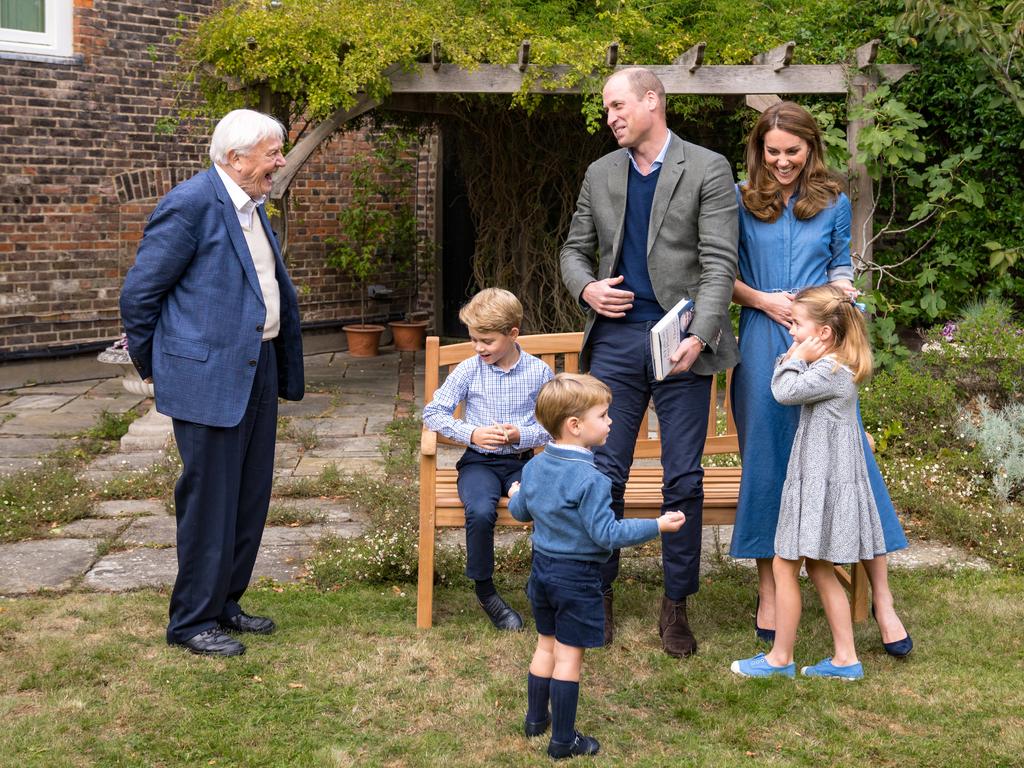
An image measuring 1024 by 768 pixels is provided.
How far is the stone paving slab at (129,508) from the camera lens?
19.5ft

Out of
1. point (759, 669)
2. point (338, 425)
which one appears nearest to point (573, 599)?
point (759, 669)

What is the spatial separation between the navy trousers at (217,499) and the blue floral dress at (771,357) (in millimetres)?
1664

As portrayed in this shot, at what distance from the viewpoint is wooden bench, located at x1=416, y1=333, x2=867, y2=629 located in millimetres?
4359

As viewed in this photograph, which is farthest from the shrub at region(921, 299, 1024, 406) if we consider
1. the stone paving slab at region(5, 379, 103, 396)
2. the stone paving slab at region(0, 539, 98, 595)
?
the stone paving slab at region(5, 379, 103, 396)

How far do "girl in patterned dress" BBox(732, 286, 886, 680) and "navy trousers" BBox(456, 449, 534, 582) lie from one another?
971 millimetres

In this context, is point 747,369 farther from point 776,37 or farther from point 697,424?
point 776,37

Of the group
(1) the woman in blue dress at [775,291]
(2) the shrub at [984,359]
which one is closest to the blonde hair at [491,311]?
(1) the woman in blue dress at [775,291]

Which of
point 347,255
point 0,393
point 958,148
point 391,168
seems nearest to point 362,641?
point 958,148

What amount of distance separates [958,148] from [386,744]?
21.5 feet

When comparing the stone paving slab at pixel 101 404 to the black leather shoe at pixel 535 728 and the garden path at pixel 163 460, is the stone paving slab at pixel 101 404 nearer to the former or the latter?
the garden path at pixel 163 460

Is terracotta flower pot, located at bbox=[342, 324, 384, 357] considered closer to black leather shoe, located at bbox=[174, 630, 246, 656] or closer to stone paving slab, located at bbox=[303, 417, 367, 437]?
stone paving slab, located at bbox=[303, 417, 367, 437]

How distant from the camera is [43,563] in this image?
5133 millimetres

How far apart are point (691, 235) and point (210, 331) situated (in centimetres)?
163

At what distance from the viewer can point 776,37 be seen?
8.90 meters
